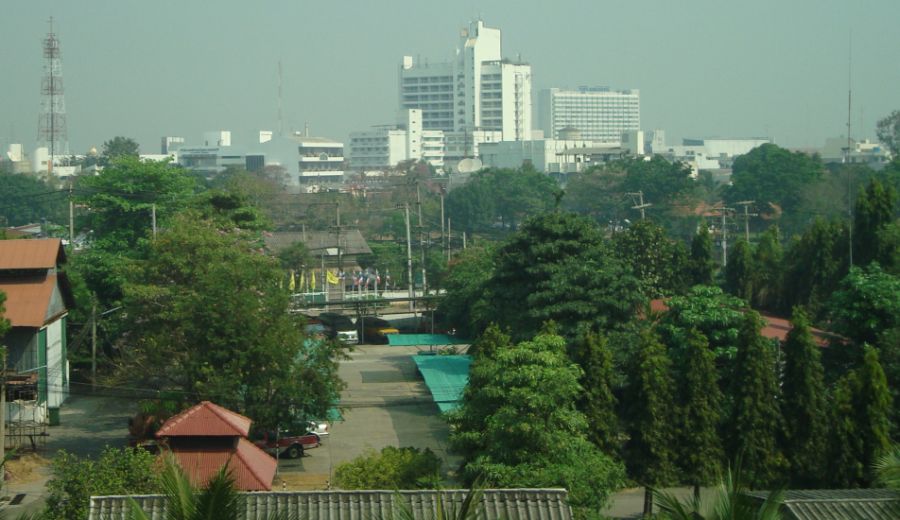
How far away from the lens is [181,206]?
28.9 metres

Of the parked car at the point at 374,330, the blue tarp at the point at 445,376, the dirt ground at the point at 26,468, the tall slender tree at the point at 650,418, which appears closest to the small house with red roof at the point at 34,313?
the dirt ground at the point at 26,468

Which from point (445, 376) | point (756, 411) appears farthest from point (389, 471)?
point (445, 376)

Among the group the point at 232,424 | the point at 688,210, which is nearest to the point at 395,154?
the point at 688,210

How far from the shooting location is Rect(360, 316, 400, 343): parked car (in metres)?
32.5

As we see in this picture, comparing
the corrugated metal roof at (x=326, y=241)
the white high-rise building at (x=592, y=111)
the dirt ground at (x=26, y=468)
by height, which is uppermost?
the white high-rise building at (x=592, y=111)

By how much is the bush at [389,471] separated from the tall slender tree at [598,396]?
2534mm

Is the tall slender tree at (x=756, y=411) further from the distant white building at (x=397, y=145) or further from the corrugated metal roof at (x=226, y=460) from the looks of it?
the distant white building at (x=397, y=145)

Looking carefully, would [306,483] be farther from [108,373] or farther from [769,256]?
[769,256]

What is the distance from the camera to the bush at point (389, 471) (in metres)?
13.7

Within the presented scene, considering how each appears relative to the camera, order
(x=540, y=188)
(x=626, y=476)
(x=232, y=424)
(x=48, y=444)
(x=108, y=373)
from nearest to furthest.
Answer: (x=232, y=424) < (x=626, y=476) < (x=48, y=444) < (x=108, y=373) < (x=540, y=188)

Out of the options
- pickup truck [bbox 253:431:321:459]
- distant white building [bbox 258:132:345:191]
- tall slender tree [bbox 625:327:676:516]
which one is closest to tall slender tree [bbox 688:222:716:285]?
tall slender tree [bbox 625:327:676:516]

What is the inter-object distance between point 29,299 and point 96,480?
30.7ft

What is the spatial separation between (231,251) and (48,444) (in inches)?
183

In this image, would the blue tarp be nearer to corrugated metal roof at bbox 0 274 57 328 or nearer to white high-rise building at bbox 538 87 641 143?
corrugated metal roof at bbox 0 274 57 328
